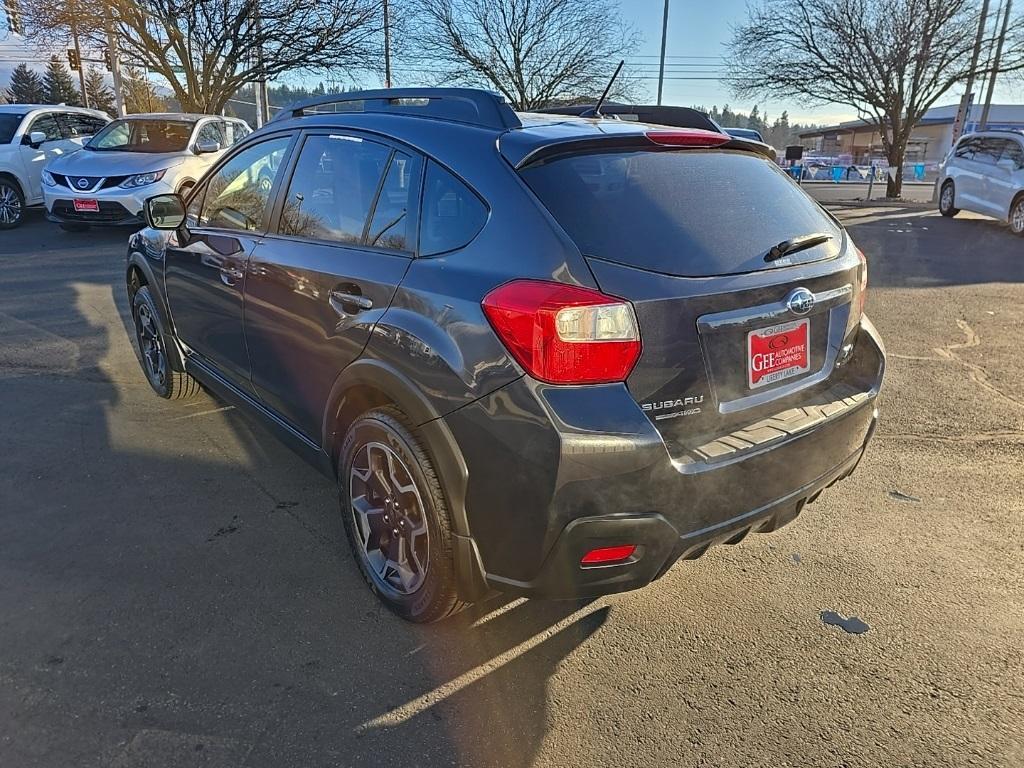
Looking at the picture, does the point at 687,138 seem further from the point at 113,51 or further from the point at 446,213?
the point at 113,51

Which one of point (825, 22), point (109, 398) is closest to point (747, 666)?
point (109, 398)

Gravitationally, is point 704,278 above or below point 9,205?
above

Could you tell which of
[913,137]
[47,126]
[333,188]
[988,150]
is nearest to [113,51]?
[47,126]

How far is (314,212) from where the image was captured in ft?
9.89

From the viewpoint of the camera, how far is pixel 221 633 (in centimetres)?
257

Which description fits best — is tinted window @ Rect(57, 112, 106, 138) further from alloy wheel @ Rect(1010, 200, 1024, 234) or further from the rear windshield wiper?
alloy wheel @ Rect(1010, 200, 1024, 234)

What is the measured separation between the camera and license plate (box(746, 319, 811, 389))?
7.41ft

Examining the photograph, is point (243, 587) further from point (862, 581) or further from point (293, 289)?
point (862, 581)

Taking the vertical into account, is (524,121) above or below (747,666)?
above

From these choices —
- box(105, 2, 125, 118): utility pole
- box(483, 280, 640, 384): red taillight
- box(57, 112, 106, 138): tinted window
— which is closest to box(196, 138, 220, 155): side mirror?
box(57, 112, 106, 138): tinted window

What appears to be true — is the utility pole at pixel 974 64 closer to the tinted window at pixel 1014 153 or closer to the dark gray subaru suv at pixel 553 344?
the tinted window at pixel 1014 153

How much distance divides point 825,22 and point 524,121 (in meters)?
25.1

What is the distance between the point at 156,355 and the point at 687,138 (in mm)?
3826

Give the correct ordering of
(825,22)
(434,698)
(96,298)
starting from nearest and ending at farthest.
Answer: (434,698) < (96,298) < (825,22)
